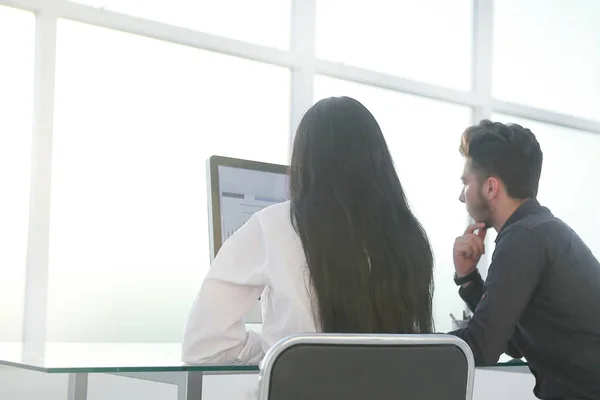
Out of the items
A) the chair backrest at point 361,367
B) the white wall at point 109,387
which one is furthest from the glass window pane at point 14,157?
the chair backrest at point 361,367

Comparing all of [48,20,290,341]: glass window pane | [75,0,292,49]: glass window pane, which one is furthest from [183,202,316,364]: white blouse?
[75,0,292,49]: glass window pane

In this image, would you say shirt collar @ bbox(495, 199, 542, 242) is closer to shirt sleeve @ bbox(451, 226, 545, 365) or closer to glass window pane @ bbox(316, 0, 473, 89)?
shirt sleeve @ bbox(451, 226, 545, 365)

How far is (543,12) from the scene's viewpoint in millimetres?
5301

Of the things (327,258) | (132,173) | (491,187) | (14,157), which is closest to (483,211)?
(491,187)

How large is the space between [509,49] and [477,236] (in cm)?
294

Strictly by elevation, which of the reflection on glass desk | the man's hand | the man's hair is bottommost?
the reflection on glass desk

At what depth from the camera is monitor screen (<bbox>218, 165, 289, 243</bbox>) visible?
2652 millimetres

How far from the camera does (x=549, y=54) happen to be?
17.5 feet

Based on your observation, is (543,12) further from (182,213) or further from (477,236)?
(477,236)

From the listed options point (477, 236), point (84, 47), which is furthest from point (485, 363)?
point (84, 47)

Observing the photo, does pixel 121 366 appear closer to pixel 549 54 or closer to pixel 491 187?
pixel 491 187

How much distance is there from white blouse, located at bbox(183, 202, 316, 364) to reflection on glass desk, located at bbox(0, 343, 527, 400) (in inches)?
2.4

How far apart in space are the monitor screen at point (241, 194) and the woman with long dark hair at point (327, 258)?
2.50ft

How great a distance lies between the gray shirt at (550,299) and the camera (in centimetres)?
217
